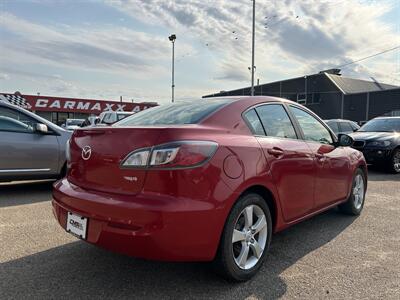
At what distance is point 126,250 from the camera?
8.59 ft

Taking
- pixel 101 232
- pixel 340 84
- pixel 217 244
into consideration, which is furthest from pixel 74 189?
pixel 340 84

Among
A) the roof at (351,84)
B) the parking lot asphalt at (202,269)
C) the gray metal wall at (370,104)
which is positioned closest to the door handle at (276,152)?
the parking lot asphalt at (202,269)

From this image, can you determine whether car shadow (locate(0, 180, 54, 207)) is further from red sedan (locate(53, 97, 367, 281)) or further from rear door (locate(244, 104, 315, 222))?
rear door (locate(244, 104, 315, 222))

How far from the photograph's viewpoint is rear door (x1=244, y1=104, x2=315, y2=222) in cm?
338

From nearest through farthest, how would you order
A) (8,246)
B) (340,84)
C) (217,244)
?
(217,244), (8,246), (340,84)

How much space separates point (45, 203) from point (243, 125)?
3786mm

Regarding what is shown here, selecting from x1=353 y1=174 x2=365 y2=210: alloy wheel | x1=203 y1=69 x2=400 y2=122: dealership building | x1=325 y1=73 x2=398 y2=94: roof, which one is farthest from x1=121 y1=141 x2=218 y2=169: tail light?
x1=325 y1=73 x2=398 y2=94: roof

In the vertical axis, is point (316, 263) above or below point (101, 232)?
below

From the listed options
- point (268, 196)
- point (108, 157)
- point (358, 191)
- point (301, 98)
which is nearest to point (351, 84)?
point (301, 98)

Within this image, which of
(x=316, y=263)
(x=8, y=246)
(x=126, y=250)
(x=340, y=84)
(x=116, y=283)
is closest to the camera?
(x=126, y=250)

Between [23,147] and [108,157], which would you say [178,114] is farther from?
[23,147]

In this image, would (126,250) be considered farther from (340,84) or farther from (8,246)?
(340,84)

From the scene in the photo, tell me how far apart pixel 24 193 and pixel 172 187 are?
15.9 ft

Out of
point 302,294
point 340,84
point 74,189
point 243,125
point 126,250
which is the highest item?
point 340,84
